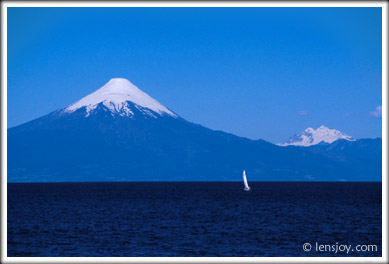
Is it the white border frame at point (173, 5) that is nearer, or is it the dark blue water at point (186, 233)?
the white border frame at point (173, 5)

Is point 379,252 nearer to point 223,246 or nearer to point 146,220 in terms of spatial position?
point 223,246

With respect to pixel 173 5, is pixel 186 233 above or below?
below

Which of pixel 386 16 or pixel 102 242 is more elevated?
pixel 386 16

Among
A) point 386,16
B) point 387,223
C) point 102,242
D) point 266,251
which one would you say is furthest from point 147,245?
point 386,16

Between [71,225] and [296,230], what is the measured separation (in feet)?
88.1

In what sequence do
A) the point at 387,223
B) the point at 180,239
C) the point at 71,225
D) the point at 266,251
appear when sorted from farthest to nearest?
the point at 71,225, the point at 180,239, the point at 266,251, the point at 387,223

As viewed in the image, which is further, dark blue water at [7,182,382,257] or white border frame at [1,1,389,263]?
dark blue water at [7,182,382,257]

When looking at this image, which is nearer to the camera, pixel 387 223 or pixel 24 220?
pixel 387 223

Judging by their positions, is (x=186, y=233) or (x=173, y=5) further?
(x=186, y=233)

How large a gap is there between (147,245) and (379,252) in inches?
810

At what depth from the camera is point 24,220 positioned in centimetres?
8725

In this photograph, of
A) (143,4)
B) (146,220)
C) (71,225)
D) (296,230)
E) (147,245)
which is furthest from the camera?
(146,220)

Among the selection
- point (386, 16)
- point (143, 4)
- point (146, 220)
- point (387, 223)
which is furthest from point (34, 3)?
point (146, 220)

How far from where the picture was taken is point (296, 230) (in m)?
73.4
